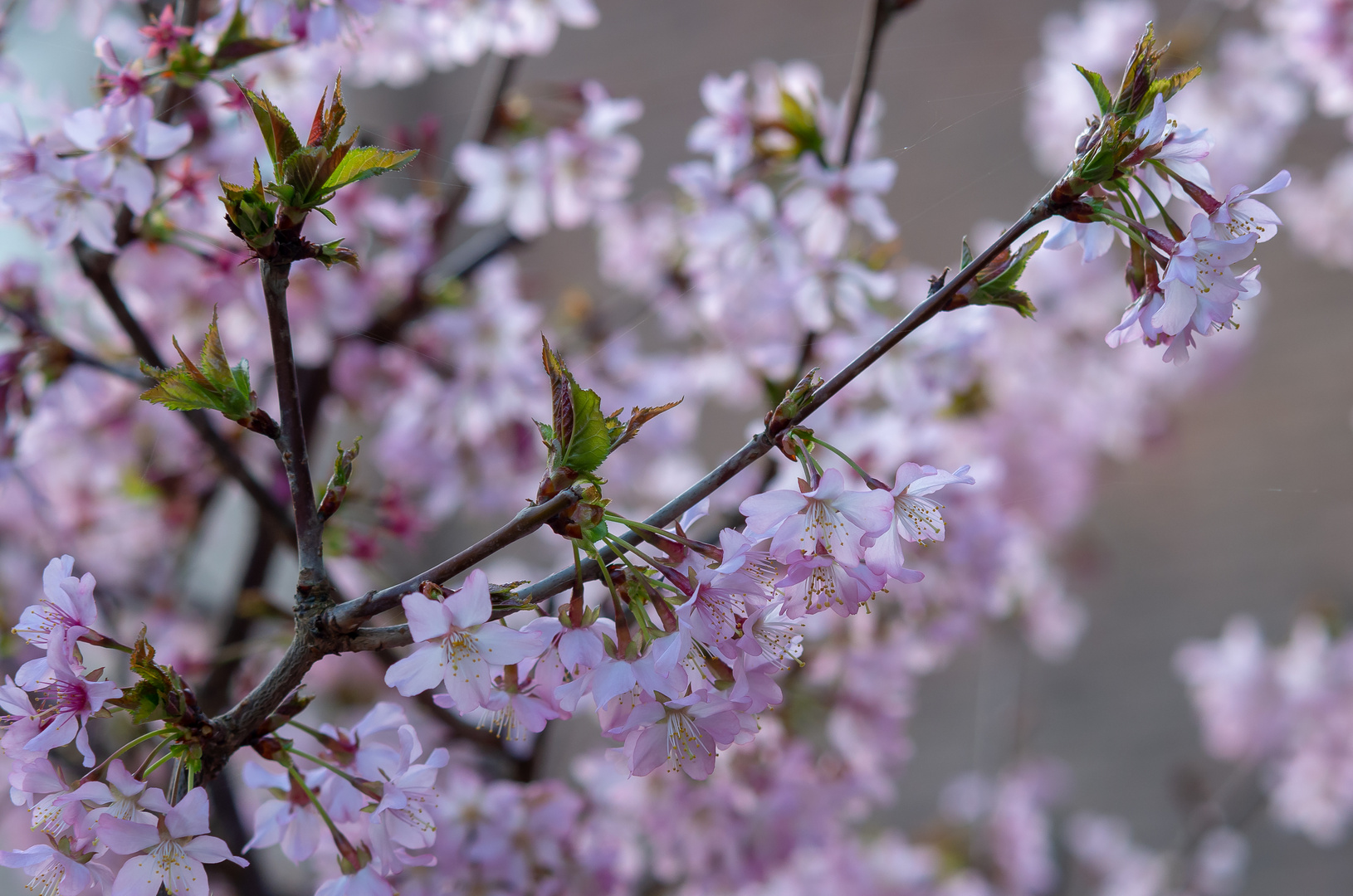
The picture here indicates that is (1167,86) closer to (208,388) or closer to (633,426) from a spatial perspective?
(633,426)

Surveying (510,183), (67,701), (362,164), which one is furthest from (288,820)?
(510,183)

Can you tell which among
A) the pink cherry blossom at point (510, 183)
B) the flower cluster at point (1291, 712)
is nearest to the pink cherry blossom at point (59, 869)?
the pink cherry blossom at point (510, 183)

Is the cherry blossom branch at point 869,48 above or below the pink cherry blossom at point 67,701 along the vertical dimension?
above

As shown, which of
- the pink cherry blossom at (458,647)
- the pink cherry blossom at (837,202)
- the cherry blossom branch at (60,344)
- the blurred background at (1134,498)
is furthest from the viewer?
the blurred background at (1134,498)

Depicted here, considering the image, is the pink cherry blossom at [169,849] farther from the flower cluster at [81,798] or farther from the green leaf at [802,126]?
the green leaf at [802,126]

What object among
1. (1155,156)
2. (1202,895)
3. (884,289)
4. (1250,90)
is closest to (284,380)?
(1155,156)

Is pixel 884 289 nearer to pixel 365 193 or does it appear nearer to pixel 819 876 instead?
pixel 365 193
